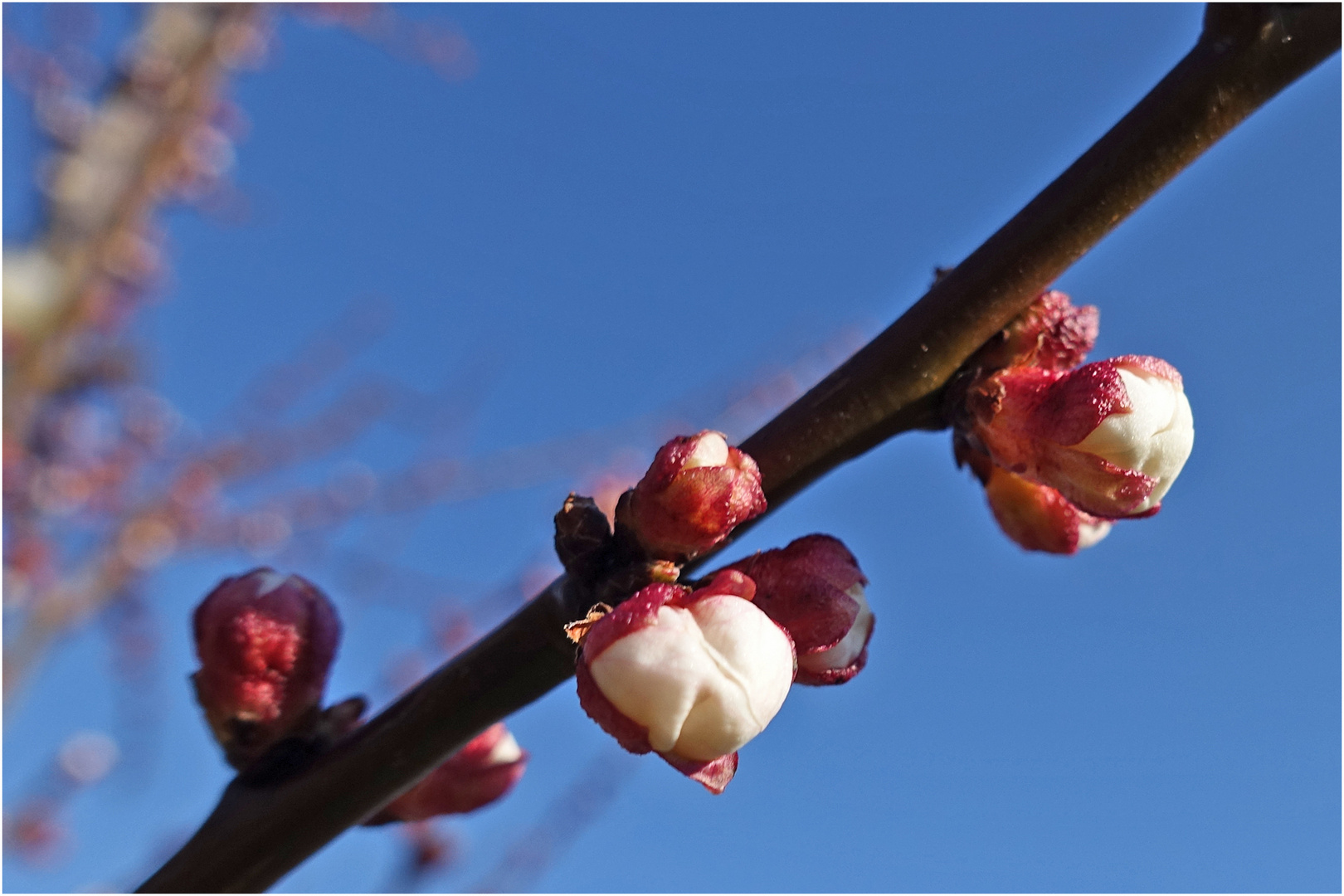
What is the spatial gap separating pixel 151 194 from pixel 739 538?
149 inches

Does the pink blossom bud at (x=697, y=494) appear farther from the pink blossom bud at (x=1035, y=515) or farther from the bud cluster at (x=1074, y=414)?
the pink blossom bud at (x=1035, y=515)

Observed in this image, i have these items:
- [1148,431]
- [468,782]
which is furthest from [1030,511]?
[468,782]

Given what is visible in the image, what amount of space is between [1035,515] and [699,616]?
1.63ft

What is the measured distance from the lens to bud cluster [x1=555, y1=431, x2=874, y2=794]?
0.82 m

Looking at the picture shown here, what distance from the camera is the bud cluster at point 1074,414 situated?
972mm

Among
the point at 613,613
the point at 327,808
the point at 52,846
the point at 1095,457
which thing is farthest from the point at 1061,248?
the point at 52,846

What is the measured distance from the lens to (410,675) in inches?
183

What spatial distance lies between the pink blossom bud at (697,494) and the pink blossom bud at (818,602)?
0.07 metres

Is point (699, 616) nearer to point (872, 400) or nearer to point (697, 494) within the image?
point (697, 494)

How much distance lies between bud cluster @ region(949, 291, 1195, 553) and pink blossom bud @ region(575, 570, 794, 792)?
336 millimetres

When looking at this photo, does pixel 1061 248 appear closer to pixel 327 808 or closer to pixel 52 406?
pixel 327 808

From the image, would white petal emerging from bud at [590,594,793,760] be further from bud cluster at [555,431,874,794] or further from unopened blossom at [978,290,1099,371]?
unopened blossom at [978,290,1099,371]

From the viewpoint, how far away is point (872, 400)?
96 cm

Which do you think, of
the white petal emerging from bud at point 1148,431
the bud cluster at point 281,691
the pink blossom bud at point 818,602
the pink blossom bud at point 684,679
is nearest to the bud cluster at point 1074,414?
the white petal emerging from bud at point 1148,431
